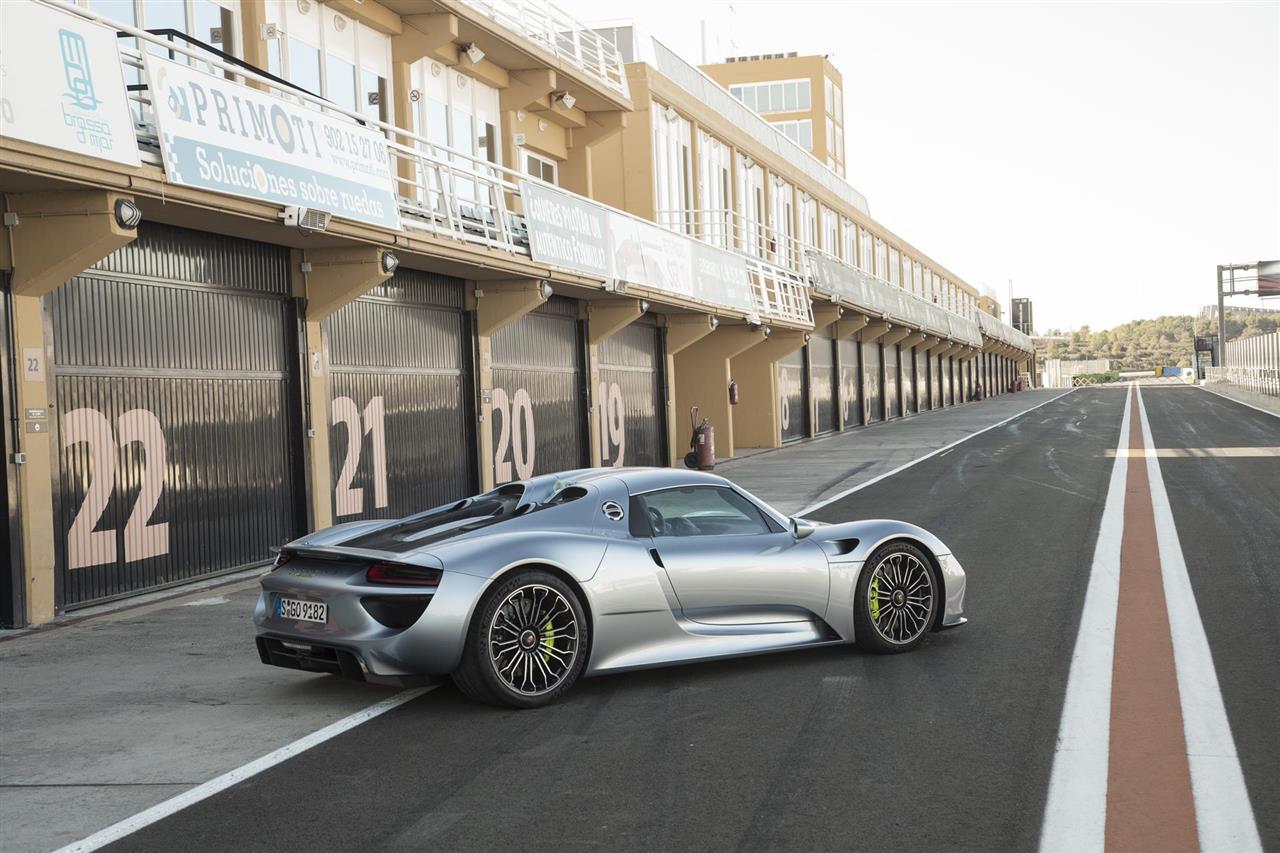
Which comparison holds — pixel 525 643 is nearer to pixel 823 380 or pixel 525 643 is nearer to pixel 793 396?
pixel 793 396

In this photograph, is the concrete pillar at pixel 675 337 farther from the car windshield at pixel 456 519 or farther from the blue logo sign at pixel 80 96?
the car windshield at pixel 456 519

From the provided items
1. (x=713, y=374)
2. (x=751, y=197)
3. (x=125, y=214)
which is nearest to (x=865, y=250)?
(x=751, y=197)

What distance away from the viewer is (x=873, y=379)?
161 ft

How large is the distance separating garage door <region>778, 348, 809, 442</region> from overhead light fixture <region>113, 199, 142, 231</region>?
25.1m

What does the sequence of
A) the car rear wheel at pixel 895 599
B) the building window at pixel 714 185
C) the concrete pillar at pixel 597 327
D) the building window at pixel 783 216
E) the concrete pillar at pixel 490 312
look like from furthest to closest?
the building window at pixel 783 216 → the building window at pixel 714 185 → the concrete pillar at pixel 597 327 → the concrete pillar at pixel 490 312 → the car rear wheel at pixel 895 599

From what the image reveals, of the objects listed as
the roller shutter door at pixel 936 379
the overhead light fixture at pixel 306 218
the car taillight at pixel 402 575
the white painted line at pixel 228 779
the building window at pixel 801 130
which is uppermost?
the building window at pixel 801 130

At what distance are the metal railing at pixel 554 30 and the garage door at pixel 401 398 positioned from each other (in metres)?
5.02

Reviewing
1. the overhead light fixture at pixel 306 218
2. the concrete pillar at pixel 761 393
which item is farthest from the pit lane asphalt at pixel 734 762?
the concrete pillar at pixel 761 393

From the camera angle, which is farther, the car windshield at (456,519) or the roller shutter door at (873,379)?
the roller shutter door at (873,379)

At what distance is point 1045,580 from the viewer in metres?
10.0

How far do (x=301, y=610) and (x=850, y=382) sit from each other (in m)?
39.1

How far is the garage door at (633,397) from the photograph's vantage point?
78.7 ft

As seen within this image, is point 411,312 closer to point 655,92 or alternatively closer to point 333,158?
point 333,158

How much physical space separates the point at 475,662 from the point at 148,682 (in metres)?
2.63
